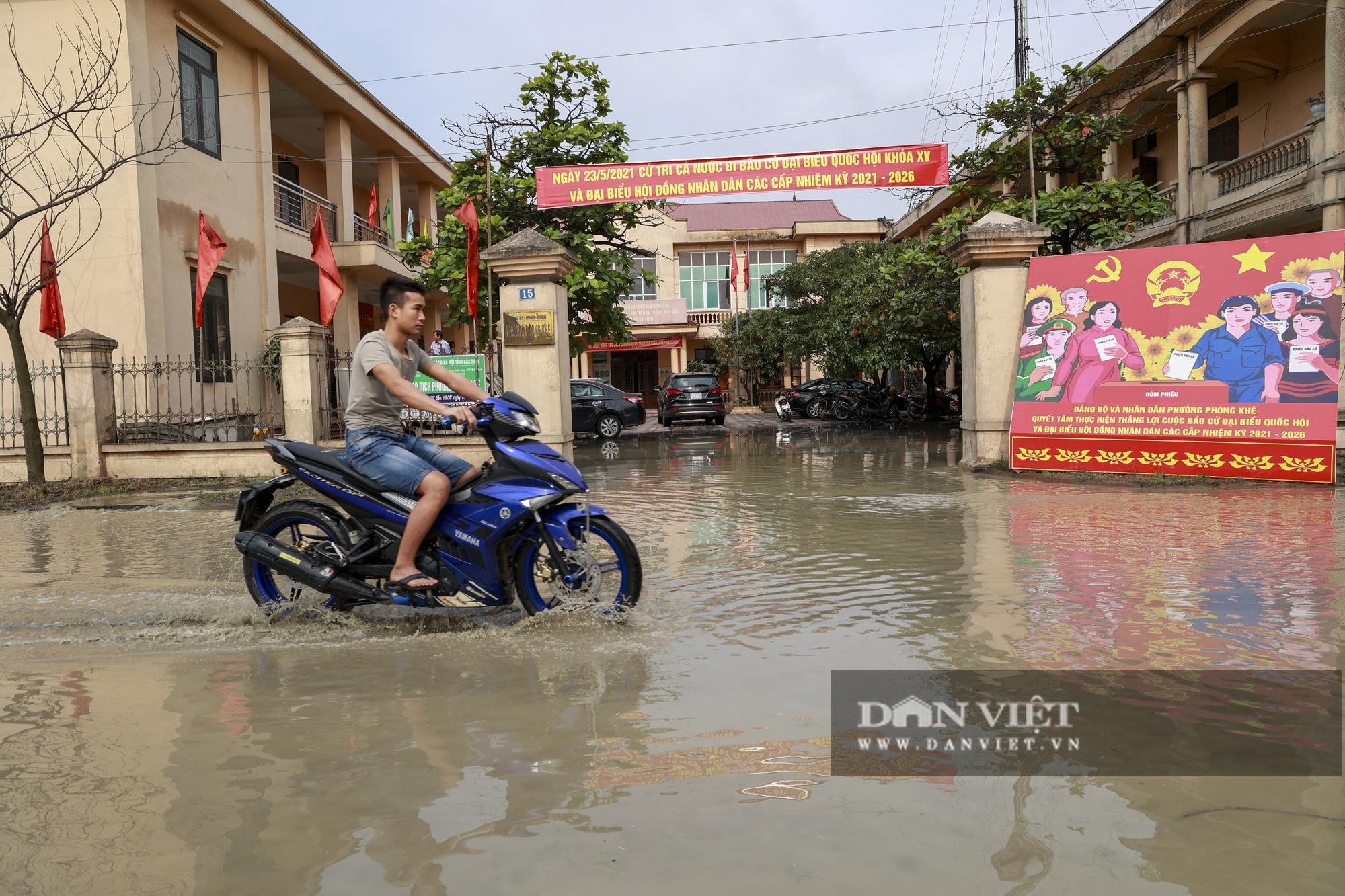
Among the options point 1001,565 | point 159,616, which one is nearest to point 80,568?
point 159,616

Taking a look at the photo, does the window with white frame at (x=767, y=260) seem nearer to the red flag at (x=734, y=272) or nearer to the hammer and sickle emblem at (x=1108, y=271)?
the red flag at (x=734, y=272)

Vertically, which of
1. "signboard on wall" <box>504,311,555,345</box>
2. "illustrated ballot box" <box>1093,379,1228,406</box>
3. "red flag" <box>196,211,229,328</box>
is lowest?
"illustrated ballot box" <box>1093,379,1228,406</box>

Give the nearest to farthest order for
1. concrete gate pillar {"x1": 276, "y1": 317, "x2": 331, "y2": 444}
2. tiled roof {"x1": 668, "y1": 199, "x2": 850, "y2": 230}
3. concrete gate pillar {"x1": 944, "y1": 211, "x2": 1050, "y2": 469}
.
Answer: concrete gate pillar {"x1": 944, "y1": 211, "x2": 1050, "y2": 469} < concrete gate pillar {"x1": 276, "y1": 317, "x2": 331, "y2": 444} < tiled roof {"x1": 668, "y1": 199, "x2": 850, "y2": 230}

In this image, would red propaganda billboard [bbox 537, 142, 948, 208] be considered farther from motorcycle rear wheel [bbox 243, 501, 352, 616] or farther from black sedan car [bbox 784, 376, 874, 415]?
black sedan car [bbox 784, 376, 874, 415]

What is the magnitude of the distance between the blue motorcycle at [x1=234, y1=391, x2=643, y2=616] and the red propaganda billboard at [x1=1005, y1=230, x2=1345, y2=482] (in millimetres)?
7259

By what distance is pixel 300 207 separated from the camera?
67.4ft

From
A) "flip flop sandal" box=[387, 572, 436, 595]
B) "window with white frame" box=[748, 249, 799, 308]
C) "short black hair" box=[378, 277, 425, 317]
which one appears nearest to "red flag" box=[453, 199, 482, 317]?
"short black hair" box=[378, 277, 425, 317]

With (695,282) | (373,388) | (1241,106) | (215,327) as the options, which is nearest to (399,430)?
(373,388)

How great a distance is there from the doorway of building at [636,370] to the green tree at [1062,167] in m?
28.0

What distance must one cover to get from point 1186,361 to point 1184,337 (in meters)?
0.26

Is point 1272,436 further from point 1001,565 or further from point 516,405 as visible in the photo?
point 516,405

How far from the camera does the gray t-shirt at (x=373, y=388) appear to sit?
4.59 metres

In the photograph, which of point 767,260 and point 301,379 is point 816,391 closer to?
point 301,379

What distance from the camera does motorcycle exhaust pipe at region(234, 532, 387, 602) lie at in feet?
15.5
